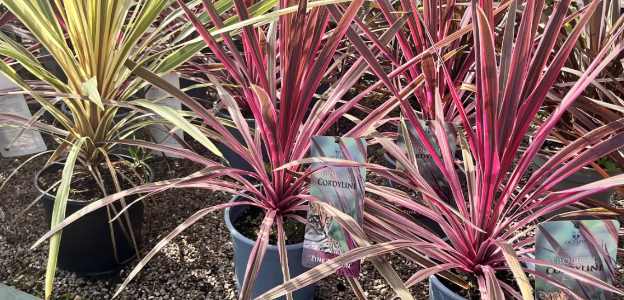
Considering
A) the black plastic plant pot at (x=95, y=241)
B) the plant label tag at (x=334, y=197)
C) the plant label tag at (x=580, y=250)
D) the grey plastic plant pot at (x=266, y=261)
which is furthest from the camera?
the black plastic plant pot at (x=95, y=241)

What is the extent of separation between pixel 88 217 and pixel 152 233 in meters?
0.26

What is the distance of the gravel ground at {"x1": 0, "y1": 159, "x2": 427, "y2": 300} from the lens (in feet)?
4.43

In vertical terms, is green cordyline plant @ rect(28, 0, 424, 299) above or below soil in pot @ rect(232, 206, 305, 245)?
above

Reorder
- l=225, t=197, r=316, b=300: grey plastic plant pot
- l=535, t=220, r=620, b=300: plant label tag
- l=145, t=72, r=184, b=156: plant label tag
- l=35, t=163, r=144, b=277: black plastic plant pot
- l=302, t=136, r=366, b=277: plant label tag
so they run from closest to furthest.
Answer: l=535, t=220, r=620, b=300: plant label tag < l=302, t=136, r=366, b=277: plant label tag < l=225, t=197, r=316, b=300: grey plastic plant pot < l=35, t=163, r=144, b=277: black plastic plant pot < l=145, t=72, r=184, b=156: plant label tag

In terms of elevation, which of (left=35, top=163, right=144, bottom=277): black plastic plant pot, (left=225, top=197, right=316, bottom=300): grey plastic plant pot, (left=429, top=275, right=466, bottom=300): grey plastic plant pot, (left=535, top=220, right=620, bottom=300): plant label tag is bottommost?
(left=35, top=163, right=144, bottom=277): black plastic plant pot

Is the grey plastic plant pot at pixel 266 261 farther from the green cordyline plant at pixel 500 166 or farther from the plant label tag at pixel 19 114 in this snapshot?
the plant label tag at pixel 19 114

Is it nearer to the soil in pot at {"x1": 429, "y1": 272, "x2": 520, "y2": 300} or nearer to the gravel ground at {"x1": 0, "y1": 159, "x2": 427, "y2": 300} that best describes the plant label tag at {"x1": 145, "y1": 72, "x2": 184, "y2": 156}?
the gravel ground at {"x1": 0, "y1": 159, "x2": 427, "y2": 300}

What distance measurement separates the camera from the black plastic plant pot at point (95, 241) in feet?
4.33

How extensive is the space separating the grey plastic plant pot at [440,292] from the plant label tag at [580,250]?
6.3 inches

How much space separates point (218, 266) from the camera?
1439 millimetres

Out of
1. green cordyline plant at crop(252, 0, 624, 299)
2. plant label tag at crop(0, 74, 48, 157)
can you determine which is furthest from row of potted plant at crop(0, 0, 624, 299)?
plant label tag at crop(0, 74, 48, 157)

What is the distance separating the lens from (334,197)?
1000mm

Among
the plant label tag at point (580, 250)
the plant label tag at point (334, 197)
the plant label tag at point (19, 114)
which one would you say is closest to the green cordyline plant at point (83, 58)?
the plant label tag at point (19, 114)

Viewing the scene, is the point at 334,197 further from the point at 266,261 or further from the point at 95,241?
the point at 95,241
